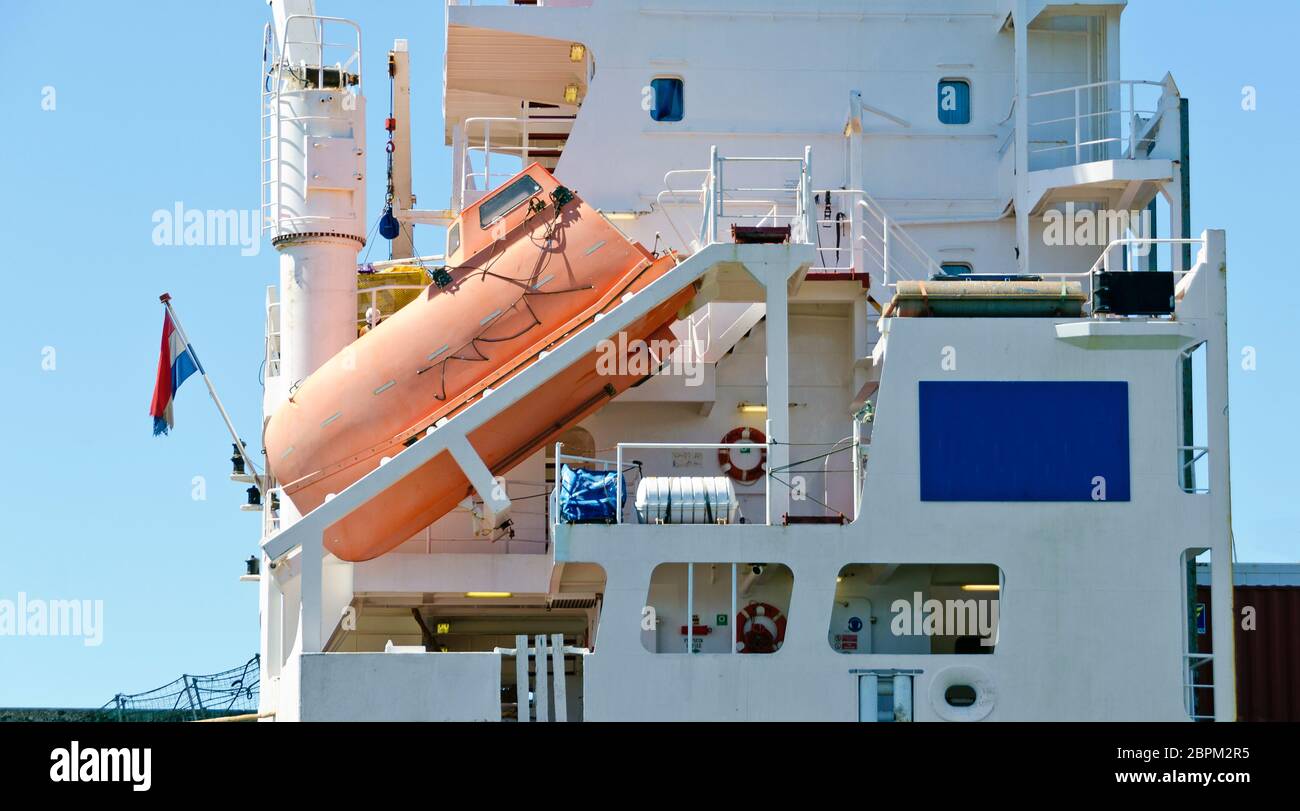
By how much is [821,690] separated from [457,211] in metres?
9.78

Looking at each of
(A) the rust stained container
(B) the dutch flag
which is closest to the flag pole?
(B) the dutch flag

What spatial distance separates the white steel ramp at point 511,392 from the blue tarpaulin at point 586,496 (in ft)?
2.87

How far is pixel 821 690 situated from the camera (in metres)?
22.6

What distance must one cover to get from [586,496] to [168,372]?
6.85 m

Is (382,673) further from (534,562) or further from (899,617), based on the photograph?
(899,617)

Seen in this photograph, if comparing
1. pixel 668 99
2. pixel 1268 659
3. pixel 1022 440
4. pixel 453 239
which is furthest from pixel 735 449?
pixel 1268 659

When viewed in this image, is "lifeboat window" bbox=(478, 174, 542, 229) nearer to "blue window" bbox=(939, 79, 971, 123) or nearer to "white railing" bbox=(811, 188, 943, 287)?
"white railing" bbox=(811, 188, 943, 287)

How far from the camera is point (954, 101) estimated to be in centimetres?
2855

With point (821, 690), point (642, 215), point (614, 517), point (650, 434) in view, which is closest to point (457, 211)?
point (642, 215)

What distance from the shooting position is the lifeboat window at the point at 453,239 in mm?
25562

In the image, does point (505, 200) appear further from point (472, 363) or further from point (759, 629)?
point (759, 629)

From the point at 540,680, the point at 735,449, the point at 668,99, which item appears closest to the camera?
the point at 540,680

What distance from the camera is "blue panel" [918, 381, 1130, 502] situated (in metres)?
23.1

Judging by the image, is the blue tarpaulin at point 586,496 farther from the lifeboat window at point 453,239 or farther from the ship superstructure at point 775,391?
the lifeboat window at point 453,239
